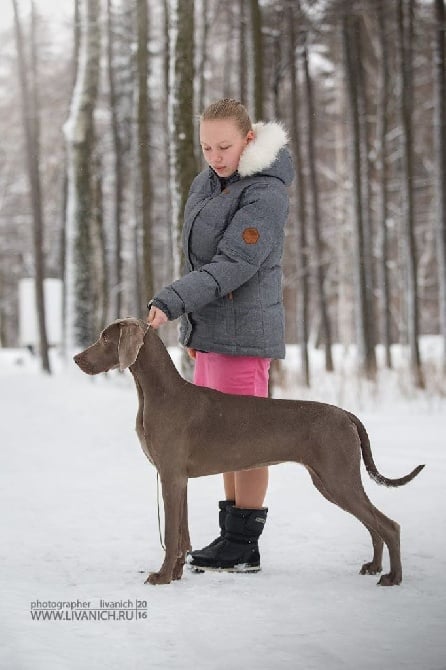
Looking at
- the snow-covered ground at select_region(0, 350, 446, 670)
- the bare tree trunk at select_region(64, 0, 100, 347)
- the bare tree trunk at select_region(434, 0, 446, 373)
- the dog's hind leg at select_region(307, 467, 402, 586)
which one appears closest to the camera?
the snow-covered ground at select_region(0, 350, 446, 670)

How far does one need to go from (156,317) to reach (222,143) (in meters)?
0.92

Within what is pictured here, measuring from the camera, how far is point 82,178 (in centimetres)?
1611

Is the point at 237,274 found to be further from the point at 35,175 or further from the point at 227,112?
the point at 35,175

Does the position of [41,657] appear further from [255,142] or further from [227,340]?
[255,142]

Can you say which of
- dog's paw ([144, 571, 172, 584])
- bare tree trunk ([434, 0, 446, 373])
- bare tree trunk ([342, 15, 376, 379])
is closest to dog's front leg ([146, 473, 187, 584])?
dog's paw ([144, 571, 172, 584])

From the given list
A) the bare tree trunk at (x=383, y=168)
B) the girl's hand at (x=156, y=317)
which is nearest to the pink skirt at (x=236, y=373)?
the girl's hand at (x=156, y=317)

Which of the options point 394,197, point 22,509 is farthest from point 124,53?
point 22,509

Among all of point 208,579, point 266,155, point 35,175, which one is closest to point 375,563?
point 208,579

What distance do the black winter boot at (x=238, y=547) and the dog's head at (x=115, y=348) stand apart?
100 centimetres

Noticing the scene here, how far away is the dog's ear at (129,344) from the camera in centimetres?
418

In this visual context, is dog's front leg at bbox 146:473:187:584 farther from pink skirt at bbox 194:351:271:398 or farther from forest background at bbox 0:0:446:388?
forest background at bbox 0:0:446:388

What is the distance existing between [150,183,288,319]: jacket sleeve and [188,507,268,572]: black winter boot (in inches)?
42.3

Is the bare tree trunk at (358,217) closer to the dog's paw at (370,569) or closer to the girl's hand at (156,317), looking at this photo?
the dog's paw at (370,569)

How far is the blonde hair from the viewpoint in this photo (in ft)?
14.7
